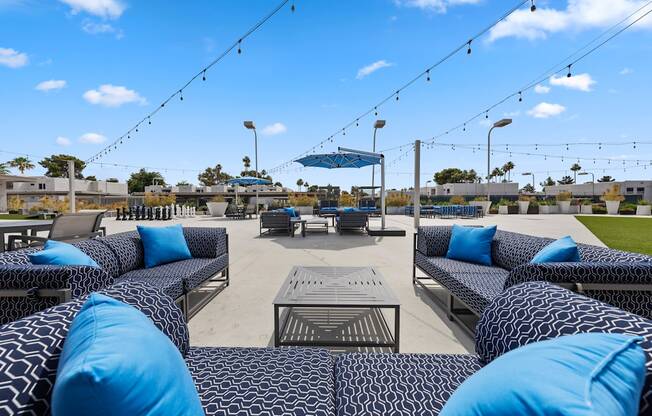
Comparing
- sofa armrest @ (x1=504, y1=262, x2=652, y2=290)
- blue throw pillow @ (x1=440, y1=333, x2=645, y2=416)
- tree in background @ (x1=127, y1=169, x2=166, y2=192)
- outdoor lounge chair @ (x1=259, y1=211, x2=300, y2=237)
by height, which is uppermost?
tree in background @ (x1=127, y1=169, x2=166, y2=192)

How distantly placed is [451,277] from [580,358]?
2.06 metres

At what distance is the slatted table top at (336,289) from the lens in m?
2.00

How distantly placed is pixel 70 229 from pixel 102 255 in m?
1.82

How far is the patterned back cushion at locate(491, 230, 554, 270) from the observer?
8.48 ft

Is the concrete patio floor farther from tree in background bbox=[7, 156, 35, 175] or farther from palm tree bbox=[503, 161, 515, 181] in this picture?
palm tree bbox=[503, 161, 515, 181]

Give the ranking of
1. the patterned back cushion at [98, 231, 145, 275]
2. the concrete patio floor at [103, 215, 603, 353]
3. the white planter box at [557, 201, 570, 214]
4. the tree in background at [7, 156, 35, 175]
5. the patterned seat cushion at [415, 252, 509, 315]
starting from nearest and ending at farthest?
1. the patterned seat cushion at [415, 252, 509, 315]
2. the concrete patio floor at [103, 215, 603, 353]
3. the patterned back cushion at [98, 231, 145, 275]
4. the white planter box at [557, 201, 570, 214]
5. the tree in background at [7, 156, 35, 175]

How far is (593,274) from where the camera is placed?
165 centimetres

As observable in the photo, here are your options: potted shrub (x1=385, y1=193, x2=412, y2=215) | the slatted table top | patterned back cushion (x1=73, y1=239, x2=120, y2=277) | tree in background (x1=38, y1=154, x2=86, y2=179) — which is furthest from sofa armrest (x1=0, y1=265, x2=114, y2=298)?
tree in background (x1=38, y1=154, x2=86, y2=179)

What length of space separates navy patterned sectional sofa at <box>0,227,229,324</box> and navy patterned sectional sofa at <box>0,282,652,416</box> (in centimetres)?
61

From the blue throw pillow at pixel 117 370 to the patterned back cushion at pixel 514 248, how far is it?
272 centimetres

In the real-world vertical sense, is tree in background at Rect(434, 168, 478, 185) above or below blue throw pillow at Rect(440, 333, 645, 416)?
above

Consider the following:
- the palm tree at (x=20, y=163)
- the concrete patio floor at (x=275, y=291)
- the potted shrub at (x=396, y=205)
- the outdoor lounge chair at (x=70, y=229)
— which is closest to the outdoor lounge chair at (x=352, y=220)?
the concrete patio floor at (x=275, y=291)

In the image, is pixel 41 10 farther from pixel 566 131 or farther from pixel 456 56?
pixel 566 131

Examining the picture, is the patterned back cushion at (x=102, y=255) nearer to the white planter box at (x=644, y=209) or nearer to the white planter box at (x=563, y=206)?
the white planter box at (x=563, y=206)
